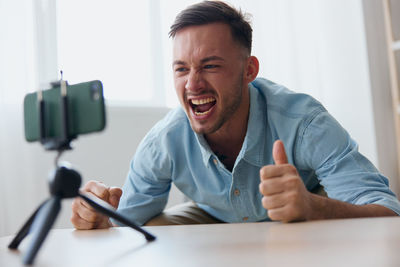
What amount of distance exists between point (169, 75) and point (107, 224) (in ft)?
6.29

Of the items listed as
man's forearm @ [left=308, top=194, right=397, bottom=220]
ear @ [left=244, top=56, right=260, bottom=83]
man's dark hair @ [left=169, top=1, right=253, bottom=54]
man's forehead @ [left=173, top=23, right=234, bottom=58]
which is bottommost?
man's forearm @ [left=308, top=194, right=397, bottom=220]

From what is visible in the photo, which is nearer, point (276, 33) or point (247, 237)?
point (247, 237)

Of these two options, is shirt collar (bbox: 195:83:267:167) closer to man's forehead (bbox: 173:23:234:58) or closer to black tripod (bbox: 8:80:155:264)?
man's forehead (bbox: 173:23:234:58)

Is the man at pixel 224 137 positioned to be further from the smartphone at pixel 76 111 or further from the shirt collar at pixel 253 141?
the smartphone at pixel 76 111

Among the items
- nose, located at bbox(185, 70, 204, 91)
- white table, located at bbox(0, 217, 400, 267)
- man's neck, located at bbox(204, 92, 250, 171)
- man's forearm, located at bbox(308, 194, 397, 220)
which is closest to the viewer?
white table, located at bbox(0, 217, 400, 267)

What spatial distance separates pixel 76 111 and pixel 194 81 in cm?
95

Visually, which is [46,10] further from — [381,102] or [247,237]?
[381,102]

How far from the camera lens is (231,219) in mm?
1609

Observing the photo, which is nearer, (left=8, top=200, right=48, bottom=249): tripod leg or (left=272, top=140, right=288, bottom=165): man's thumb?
(left=8, top=200, right=48, bottom=249): tripod leg

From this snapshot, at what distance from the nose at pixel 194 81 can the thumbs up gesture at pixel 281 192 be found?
62cm

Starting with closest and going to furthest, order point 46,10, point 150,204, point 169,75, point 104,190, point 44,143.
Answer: point 44,143 < point 104,190 < point 150,204 < point 46,10 < point 169,75

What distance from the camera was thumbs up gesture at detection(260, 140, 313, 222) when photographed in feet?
2.75

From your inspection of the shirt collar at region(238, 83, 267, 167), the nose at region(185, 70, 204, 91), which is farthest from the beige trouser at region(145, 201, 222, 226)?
the nose at region(185, 70, 204, 91)

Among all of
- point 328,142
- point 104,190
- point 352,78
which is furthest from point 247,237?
point 352,78
